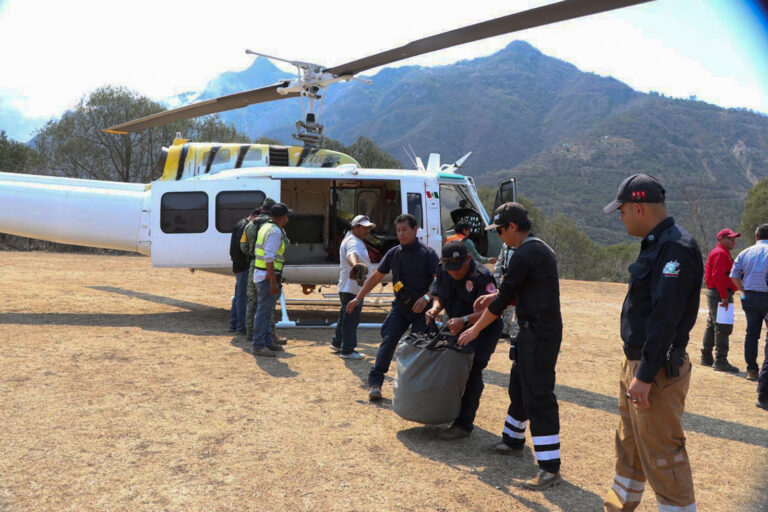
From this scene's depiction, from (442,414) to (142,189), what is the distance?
722cm

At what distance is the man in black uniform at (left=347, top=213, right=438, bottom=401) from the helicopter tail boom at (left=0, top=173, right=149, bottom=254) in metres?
5.50

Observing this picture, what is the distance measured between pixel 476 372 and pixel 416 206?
205 inches

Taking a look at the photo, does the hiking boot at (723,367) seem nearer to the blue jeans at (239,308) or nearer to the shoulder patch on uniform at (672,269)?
the shoulder patch on uniform at (672,269)

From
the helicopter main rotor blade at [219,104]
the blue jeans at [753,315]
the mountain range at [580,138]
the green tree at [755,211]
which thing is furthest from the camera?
the mountain range at [580,138]

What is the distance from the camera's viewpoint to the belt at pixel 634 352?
3.04 m

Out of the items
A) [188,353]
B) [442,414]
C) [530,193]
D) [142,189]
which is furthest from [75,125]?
[530,193]

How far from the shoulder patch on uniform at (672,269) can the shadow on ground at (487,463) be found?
1.66 m

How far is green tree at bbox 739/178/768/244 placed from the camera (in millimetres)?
28016

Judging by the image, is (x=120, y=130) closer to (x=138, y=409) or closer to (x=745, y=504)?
(x=138, y=409)

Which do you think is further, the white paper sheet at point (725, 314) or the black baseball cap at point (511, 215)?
the white paper sheet at point (725, 314)

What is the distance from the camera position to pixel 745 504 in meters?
3.80

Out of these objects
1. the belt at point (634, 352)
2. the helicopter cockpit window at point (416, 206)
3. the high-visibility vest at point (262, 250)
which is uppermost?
the helicopter cockpit window at point (416, 206)

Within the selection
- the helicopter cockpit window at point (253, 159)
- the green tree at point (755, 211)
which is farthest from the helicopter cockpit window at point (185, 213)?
the green tree at point (755, 211)

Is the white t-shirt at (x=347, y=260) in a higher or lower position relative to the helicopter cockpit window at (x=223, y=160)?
lower
